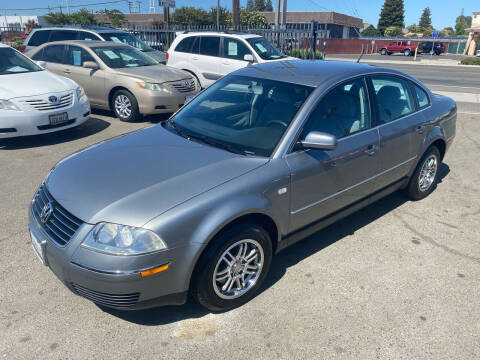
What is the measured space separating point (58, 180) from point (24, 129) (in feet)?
13.1

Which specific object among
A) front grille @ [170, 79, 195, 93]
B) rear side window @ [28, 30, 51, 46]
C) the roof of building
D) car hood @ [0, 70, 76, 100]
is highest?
the roof of building

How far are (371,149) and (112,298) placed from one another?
8.44 ft

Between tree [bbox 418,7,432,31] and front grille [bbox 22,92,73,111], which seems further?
tree [bbox 418,7,432,31]

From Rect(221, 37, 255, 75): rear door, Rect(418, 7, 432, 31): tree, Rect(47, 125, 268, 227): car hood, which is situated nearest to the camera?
Rect(47, 125, 268, 227): car hood

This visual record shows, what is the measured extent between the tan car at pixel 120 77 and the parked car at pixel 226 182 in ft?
13.9

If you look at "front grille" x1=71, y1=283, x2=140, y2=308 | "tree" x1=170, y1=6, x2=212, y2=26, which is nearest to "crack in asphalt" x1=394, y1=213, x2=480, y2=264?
"front grille" x1=71, y1=283, x2=140, y2=308

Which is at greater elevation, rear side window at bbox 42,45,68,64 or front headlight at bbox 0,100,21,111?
rear side window at bbox 42,45,68,64

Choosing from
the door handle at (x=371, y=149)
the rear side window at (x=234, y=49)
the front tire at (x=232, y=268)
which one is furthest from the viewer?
the rear side window at (x=234, y=49)

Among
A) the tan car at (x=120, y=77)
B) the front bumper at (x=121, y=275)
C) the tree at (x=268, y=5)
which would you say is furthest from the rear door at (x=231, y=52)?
the tree at (x=268, y=5)

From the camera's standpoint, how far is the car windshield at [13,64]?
7.05 meters

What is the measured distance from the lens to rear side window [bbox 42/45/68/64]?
29.6 feet

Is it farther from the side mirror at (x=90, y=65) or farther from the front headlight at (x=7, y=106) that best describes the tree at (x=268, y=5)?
the front headlight at (x=7, y=106)

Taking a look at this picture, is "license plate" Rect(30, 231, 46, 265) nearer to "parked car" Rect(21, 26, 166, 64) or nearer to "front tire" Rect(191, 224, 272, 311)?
"front tire" Rect(191, 224, 272, 311)

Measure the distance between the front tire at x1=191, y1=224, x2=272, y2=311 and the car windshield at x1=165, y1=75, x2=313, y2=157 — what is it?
26.4 inches
